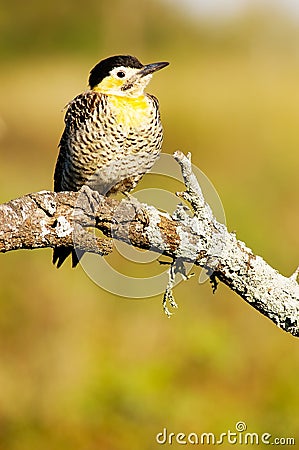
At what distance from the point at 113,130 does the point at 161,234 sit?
717 mm

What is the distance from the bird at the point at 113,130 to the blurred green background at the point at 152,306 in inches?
64.9

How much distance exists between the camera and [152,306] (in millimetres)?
5344

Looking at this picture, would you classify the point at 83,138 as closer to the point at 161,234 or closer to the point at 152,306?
the point at 161,234

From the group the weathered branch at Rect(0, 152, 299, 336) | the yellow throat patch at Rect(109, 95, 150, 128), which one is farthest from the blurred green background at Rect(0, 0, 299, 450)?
the weathered branch at Rect(0, 152, 299, 336)

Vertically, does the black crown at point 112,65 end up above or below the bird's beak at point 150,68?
above

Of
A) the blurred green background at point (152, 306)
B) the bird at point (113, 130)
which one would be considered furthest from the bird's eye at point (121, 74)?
the blurred green background at point (152, 306)

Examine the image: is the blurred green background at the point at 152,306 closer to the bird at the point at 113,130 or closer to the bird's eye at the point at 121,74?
the bird at the point at 113,130

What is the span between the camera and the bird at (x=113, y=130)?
9.43 feet

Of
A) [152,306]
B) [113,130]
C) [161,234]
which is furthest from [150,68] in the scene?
[152,306]

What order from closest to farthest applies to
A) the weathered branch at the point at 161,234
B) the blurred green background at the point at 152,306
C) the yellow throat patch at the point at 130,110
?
1. the weathered branch at the point at 161,234
2. the yellow throat patch at the point at 130,110
3. the blurred green background at the point at 152,306

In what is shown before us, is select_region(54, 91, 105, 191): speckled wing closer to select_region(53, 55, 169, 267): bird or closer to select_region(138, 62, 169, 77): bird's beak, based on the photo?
select_region(53, 55, 169, 267): bird

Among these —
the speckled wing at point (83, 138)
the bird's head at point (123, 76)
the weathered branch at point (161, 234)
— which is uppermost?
the bird's head at point (123, 76)

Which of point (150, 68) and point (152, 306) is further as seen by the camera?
point (152, 306)

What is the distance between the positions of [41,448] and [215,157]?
510 centimetres
